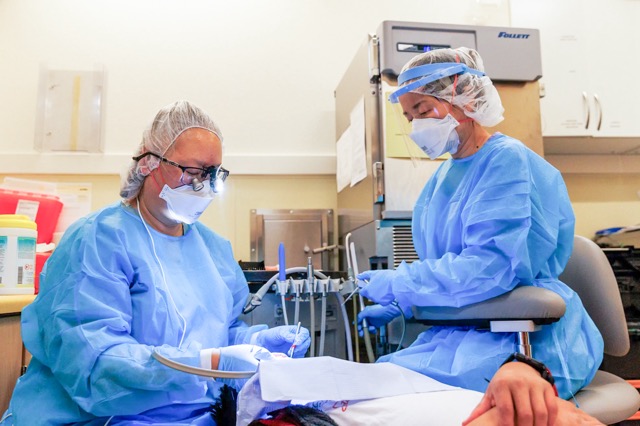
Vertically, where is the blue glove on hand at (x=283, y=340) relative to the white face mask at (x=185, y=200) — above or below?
below

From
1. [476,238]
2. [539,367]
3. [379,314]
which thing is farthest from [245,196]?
[539,367]

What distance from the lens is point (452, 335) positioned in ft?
3.85

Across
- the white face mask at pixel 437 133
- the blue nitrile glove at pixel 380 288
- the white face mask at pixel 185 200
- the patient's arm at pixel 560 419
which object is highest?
the white face mask at pixel 437 133

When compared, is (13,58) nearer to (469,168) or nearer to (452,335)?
(469,168)

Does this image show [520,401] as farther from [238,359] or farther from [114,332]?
[114,332]

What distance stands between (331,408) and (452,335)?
1.52 ft

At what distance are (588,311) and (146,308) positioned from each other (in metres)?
1.03

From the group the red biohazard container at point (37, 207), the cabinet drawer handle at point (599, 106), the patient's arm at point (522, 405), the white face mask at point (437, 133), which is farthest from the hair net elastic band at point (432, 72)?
the red biohazard container at point (37, 207)

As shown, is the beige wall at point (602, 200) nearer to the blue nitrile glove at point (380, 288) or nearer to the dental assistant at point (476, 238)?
the dental assistant at point (476, 238)

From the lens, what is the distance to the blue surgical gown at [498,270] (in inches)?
42.0

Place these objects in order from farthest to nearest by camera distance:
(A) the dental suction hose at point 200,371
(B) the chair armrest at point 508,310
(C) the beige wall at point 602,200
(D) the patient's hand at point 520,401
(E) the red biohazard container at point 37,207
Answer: (C) the beige wall at point 602,200
(E) the red biohazard container at point 37,207
(B) the chair armrest at point 508,310
(A) the dental suction hose at point 200,371
(D) the patient's hand at point 520,401

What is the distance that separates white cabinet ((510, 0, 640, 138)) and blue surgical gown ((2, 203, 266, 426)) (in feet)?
5.98

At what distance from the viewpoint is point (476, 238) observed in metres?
1.14

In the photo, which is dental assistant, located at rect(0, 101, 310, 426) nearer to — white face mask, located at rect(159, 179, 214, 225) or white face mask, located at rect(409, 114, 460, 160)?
white face mask, located at rect(159, 179, 214, 225)
